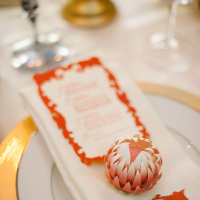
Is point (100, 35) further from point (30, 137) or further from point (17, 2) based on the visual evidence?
point (30, 137)

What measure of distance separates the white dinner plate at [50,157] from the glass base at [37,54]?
285 millimetres

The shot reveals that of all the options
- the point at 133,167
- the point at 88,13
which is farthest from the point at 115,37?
the point at 133,167

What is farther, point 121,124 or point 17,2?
point 17,2

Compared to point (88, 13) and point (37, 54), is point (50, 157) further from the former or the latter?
point (88, 13)

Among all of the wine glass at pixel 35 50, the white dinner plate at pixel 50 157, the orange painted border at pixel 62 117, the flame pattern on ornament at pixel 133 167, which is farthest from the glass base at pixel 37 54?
the flame pattern on ornament at pixel 133 167

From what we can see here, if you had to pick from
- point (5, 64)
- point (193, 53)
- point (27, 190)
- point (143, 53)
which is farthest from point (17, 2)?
point (27, 190)

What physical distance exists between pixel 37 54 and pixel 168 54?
0.34 meters

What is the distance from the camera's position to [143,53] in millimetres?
766

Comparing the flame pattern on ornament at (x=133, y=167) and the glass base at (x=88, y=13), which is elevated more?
the glass base at (x=88, y=13)

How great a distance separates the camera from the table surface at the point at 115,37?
26.9 inches

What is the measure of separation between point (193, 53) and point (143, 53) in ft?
0.41

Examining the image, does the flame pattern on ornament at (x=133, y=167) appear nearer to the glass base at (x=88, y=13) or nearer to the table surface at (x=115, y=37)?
the table surface at (x=115, y=37)

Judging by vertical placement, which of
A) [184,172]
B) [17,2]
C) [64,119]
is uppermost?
[17,2]

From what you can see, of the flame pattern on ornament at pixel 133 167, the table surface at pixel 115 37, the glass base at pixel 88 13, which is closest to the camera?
the flame pattern on ornament at pixel 133 167
